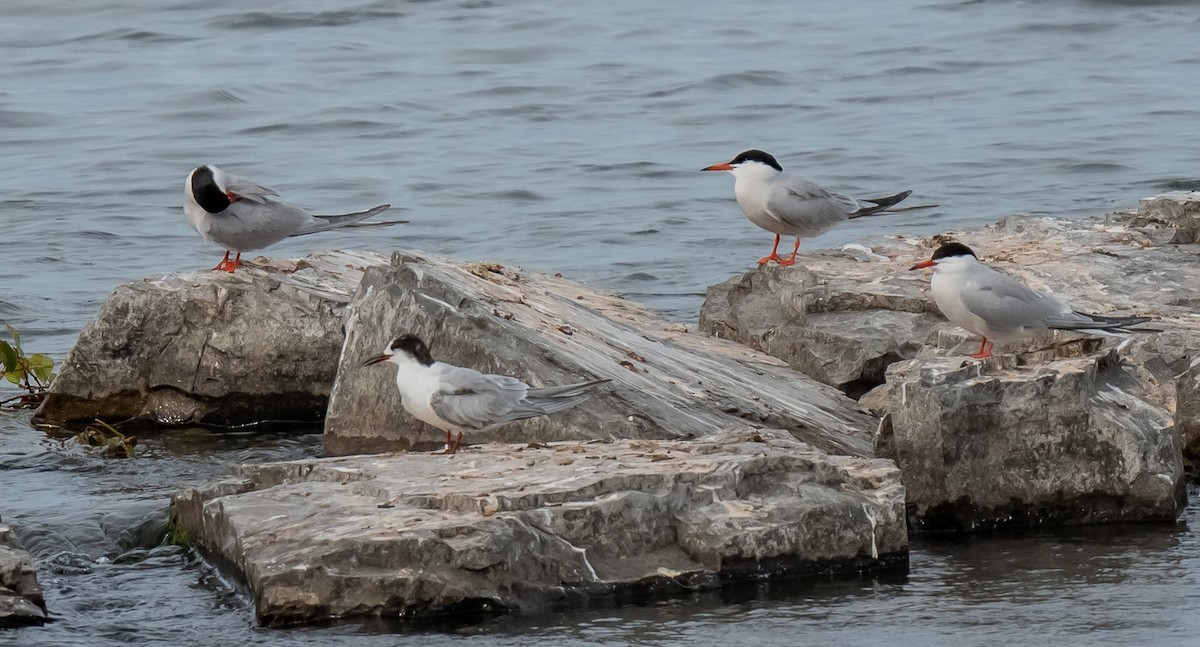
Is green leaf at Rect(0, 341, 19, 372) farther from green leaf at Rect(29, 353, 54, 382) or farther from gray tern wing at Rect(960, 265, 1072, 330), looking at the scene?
gray tern wing at Rect(960, 265, 1072, 330)

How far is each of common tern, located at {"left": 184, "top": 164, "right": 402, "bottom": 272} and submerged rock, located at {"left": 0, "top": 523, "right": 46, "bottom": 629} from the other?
150 inches

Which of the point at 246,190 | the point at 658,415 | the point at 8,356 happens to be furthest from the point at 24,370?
the point at 658,415

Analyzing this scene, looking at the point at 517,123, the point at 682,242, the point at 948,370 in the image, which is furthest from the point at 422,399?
the point at 517,123

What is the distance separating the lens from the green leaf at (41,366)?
9.23 m

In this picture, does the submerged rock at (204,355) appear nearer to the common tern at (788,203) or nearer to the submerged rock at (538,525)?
the submerged rock at (538,525)

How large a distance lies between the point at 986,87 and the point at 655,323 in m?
12.9

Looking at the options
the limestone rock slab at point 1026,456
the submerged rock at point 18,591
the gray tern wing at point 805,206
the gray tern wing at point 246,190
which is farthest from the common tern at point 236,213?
the limestone rock slab at point 1026,456

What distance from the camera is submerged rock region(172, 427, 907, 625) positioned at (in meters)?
5.46

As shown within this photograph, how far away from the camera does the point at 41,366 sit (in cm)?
926

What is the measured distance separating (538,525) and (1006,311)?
8.84 ft

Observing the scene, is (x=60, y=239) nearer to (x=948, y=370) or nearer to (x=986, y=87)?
(x=948, y=370)

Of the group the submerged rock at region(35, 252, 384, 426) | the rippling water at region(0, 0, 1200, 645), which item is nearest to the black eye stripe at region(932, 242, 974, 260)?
the rippling water at region(0, 0, 1200, 645)

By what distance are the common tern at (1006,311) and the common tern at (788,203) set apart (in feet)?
7.15

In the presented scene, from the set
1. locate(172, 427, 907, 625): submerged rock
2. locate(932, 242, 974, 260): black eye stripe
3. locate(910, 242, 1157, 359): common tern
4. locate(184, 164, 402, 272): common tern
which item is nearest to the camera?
locate(172, 427, 907, 625): submerged rock
